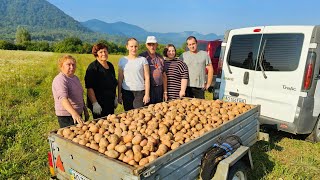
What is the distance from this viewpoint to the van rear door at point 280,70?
477 centimetres

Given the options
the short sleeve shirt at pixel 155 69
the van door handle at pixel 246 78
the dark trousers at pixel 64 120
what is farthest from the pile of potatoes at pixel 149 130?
the van door handle at pixel 246 78

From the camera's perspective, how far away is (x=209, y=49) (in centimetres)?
1187

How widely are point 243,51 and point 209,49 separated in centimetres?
629

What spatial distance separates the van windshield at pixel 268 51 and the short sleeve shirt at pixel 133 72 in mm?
2188

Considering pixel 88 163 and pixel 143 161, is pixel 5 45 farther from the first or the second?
pixel 143 161

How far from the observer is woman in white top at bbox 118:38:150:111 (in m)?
4.78

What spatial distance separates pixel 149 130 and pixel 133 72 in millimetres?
1879

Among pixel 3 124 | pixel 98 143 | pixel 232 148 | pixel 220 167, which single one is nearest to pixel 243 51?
pixel 232 148

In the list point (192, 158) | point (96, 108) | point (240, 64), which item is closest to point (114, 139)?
point (192, 158)

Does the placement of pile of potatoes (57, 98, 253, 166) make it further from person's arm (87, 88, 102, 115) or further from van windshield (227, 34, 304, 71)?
van windshield (227, 34, 304, 71)

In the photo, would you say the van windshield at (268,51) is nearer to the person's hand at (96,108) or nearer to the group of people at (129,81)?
the group of people at (129,81)

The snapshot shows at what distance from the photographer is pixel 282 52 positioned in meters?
5.01

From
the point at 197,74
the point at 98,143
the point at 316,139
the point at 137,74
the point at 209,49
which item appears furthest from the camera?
the point at 209,49

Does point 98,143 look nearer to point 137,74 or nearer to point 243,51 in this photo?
point 137,74
